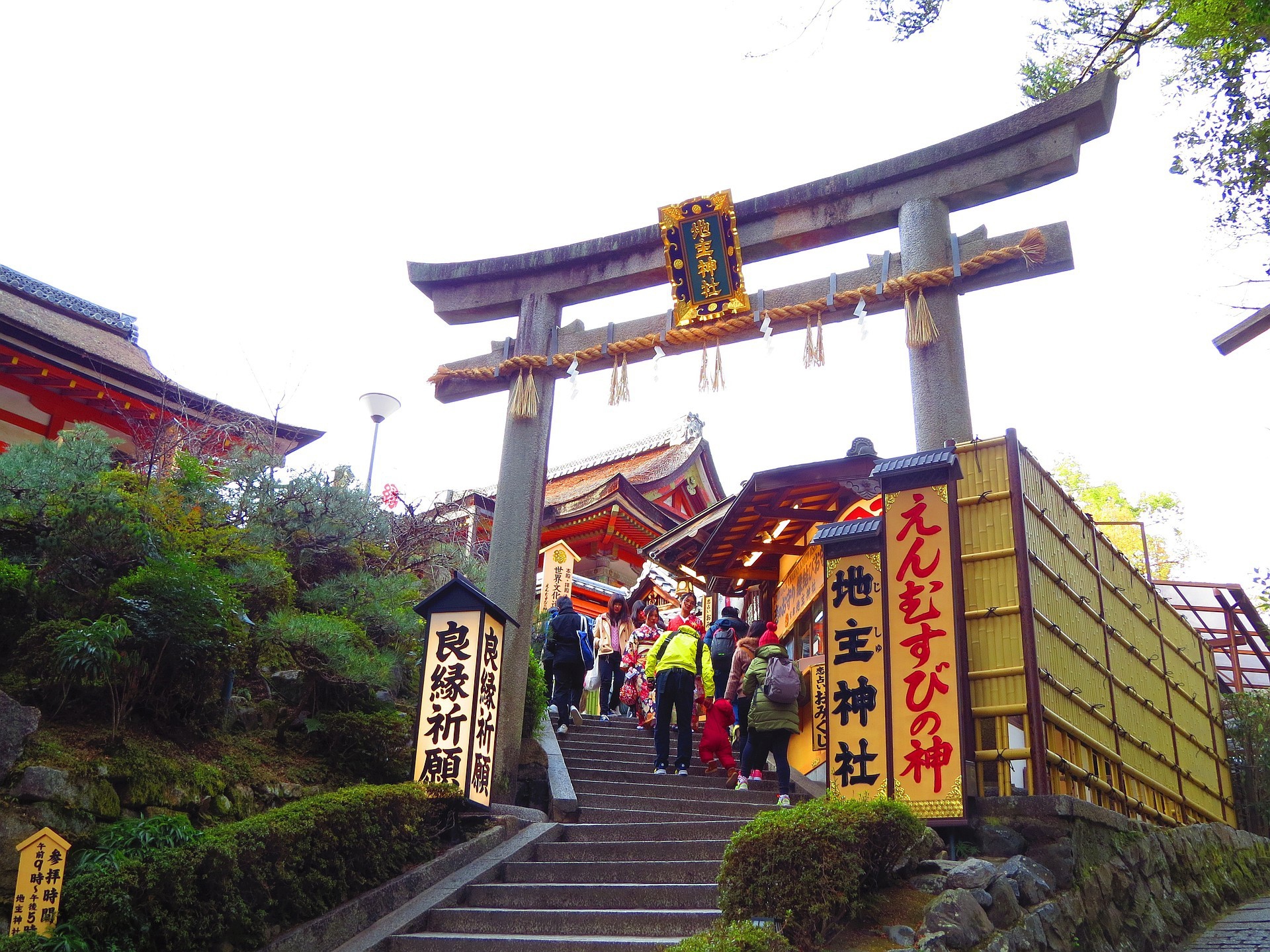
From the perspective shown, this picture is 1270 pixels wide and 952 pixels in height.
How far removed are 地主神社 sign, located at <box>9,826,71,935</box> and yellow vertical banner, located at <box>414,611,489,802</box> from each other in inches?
124

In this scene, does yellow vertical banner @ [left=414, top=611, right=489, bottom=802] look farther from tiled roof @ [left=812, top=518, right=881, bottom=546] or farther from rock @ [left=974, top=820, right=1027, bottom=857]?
rock @ [left=974, top=820, right=1027, bottom=857]

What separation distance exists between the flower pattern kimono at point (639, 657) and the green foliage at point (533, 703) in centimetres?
287

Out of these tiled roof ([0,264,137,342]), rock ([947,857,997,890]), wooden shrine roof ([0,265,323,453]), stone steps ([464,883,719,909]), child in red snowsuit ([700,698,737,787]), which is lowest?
stone steps ([464,883,719,909])

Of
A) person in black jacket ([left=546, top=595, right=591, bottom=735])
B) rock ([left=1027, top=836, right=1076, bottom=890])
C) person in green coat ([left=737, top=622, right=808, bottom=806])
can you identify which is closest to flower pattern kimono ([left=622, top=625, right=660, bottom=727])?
person in black jacket ([left=546, top=595, right=591, bottom=735])

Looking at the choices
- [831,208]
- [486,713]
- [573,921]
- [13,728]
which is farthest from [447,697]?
[831,208]

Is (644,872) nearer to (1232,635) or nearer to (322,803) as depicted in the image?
(322,803)

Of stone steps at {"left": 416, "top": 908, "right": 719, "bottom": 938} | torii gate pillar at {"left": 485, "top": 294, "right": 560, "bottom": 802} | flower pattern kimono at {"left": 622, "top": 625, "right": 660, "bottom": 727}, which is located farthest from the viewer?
flower pattern kimono at {"left": 622, "top": 625, "right": 660, "bottom": 727}

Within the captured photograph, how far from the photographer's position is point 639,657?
1628 cm

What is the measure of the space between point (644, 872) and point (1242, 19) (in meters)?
9.68

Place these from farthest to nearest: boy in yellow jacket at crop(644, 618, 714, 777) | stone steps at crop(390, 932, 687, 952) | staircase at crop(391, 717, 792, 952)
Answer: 1. boy in yellow jacket at crop(644, 618, 714, 777)
2. staircase at crop(391, 717, 792, 952)
3. stone steps at crop(390, 932, 687, 952)

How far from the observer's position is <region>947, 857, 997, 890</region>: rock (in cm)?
593

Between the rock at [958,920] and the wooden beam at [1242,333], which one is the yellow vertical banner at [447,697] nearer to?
the rock at [958,920]

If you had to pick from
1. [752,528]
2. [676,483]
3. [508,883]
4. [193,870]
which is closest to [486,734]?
[508,883]

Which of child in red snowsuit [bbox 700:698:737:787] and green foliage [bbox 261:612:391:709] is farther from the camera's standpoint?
child in red snowsuit [bbox 700:698:737:787]
